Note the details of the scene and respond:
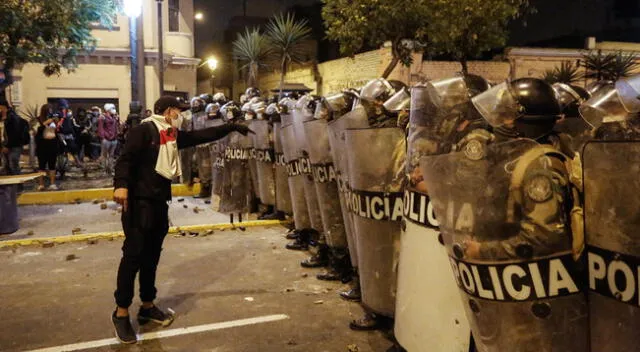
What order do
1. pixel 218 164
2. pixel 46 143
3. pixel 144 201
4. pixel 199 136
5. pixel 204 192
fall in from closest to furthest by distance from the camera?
pixel 144 201 → pixel 199 136 → pixel 218 164 → pixel 204 192 → pixel 46 143

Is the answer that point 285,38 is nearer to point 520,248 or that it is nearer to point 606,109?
point 606,109

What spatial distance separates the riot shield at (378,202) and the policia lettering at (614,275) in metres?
1.83

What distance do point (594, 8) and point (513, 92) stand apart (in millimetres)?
31882

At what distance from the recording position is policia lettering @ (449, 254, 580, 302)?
2369mm

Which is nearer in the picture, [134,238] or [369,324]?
[134,238]

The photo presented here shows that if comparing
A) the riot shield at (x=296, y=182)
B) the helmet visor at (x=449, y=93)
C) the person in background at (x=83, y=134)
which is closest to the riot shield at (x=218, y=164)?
the riot shield at (x=296, y=182)

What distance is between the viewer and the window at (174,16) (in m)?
26.0

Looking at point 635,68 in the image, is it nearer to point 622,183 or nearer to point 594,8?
point 594,8

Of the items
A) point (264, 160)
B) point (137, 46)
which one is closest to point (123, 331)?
point (264, 160)

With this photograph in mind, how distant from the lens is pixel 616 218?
2.11m

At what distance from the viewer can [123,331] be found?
4492 millimetres

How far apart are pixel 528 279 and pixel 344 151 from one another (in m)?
2.28

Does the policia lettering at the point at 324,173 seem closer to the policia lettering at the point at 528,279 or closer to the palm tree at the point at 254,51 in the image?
the policia lettering at the point at 528,279

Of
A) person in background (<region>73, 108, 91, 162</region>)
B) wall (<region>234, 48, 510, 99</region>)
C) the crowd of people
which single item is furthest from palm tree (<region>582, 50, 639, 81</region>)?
person in background (<region>73, 108, 91, 162</region>)
